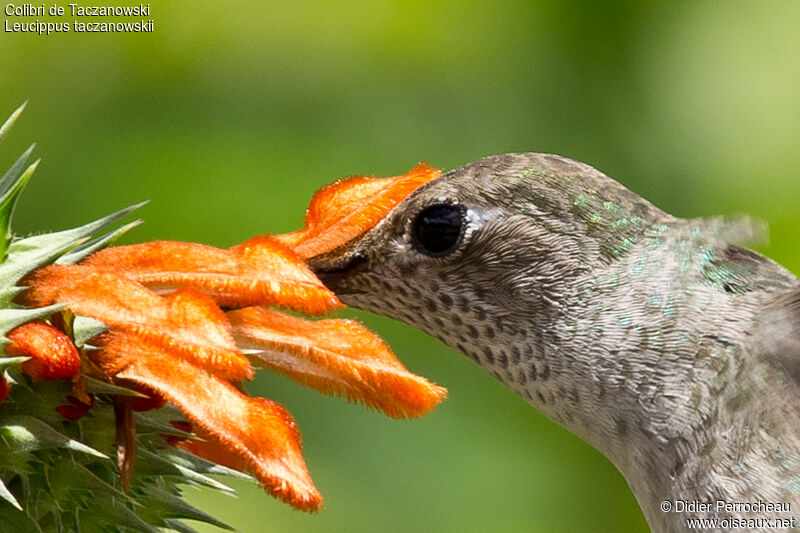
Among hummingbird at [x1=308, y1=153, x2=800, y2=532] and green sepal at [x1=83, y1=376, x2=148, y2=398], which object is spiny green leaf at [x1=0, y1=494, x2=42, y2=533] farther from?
hummingbird at [x1=308, y1=153, x2=800, y2=532]

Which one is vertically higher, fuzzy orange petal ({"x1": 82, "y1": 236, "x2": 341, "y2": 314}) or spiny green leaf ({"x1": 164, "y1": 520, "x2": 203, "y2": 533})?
fuzzy orange petal ({"x1": 82, "y1": 236, "x2": 341, "y2": 314})

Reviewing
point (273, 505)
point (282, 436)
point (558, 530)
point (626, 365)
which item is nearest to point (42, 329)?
point (282, 436)

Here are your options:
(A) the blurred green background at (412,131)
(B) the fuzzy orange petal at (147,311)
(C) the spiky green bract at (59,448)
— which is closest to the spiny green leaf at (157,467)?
(C) the spiky green bract at (59,448)

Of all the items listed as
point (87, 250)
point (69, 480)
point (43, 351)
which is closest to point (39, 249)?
point (87, 250)

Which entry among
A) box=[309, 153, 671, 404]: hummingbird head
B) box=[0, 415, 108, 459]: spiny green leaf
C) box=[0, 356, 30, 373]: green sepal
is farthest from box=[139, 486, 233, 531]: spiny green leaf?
box=[309, 153, 671, 404]: hummingbird head

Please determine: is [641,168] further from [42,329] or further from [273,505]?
[42,329]
